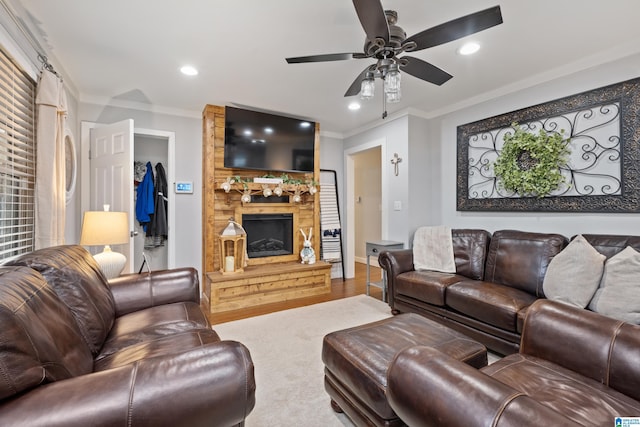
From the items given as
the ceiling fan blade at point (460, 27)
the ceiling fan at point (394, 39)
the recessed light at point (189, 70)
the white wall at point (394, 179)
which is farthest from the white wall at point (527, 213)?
the recessed light at point (189, 70)

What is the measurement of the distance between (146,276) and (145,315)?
1.32 ft

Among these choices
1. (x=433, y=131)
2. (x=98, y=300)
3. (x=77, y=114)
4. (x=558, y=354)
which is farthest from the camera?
(x=433, y=131)

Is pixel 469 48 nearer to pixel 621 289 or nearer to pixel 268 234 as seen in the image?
pixel 621 289

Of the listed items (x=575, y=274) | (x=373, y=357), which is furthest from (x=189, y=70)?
(x=575, y=274)

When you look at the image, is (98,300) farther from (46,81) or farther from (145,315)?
(46,81)

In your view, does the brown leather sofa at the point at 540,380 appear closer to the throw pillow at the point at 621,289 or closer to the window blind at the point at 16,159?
the throw pillow at the point at 621,289

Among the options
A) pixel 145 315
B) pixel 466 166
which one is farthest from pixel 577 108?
pixel 145 315

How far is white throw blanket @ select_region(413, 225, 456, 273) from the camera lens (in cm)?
317

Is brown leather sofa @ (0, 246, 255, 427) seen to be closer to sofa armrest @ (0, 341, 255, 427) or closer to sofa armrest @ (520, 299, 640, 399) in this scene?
sofa armrest @ (0, 341, 255, 427)

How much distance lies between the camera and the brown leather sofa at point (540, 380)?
781mm

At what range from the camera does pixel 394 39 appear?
1693 mm

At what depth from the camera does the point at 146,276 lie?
83.8 inches

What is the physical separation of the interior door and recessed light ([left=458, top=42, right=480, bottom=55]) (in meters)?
3.29

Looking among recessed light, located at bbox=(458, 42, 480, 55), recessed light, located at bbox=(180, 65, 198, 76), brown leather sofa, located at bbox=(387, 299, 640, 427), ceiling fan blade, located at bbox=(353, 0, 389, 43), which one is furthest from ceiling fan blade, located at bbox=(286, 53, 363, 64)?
brown leather sofa, located at bbox=(387, 299, 640, 427)
